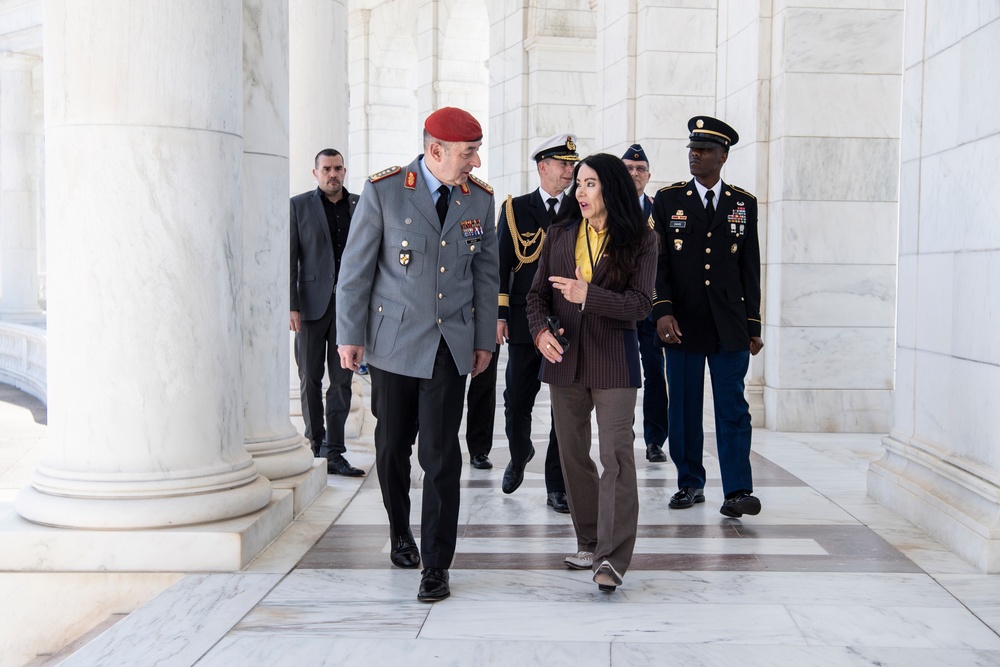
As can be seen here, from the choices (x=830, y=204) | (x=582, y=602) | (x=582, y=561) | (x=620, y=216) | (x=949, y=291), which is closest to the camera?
(x=582, y=602)

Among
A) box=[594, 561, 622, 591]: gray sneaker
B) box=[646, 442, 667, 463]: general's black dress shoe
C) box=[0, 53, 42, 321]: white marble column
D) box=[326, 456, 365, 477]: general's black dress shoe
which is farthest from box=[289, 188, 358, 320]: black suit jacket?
box=[0, 53, 42, 321]: white marble column

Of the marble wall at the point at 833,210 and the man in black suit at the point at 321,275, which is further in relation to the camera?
the marble wall at the point at 833,210

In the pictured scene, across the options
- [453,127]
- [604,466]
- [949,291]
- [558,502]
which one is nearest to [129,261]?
[453,127]

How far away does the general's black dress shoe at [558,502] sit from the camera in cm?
610

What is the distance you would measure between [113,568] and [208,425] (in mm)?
732

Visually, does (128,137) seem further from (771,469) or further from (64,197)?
(771,469)

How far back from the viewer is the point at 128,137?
4.74 metres

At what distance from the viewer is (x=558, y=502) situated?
6.11 metres

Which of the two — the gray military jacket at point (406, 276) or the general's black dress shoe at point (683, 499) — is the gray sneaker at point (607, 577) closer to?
the gray military jacket at point (406, 276)

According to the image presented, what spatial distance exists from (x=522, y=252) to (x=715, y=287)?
1.12 metres

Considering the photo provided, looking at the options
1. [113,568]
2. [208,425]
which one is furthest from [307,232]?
[113,568]

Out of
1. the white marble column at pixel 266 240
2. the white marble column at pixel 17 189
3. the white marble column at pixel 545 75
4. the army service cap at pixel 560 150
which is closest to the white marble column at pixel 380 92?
the white marble column at pixel 17 189

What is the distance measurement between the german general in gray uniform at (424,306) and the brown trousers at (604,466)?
1.49ft

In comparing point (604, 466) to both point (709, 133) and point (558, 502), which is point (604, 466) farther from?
point (709, 133)
